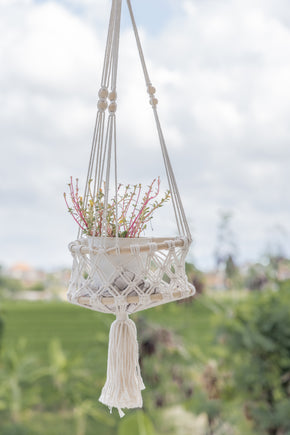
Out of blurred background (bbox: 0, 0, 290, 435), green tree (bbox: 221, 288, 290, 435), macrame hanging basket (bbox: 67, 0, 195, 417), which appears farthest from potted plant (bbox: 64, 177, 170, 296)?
green tree (bbox: 221, 288, 290, 435)

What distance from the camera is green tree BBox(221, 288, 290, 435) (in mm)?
2082

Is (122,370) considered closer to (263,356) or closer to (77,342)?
(263,356)

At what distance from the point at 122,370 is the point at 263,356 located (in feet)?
4.87

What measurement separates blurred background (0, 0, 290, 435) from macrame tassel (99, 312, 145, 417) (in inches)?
29.9

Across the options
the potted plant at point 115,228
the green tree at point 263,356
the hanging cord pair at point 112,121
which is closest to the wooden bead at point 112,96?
the hanging cord pair at point 112,121

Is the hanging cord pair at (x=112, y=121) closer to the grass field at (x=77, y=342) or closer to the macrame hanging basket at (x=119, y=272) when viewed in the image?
the macrame hanging basket at (x=119, y=272)

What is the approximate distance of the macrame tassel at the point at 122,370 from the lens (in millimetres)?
797

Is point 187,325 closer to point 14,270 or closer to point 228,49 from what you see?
point 14,270

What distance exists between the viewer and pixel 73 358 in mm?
2738

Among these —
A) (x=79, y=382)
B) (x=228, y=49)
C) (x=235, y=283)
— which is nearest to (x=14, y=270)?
(x=79, y=382)

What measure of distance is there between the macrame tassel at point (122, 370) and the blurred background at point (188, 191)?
76 cm

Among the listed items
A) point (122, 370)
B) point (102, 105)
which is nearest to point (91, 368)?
point (122, 370)

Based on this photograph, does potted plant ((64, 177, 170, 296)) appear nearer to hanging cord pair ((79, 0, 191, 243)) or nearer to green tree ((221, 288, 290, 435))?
hanging cord pair ((79, 0, 191, 243))

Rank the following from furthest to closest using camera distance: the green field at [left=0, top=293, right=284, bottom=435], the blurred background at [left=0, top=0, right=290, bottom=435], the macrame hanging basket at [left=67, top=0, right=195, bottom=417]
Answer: the green field at [left=0, top=293, right=284, bottom=435] < the blurred background at [left=0, top=0, right=290, bottom=435] < the macrame hanging basket at [left=67, top=0, right=195, bottom=417]
